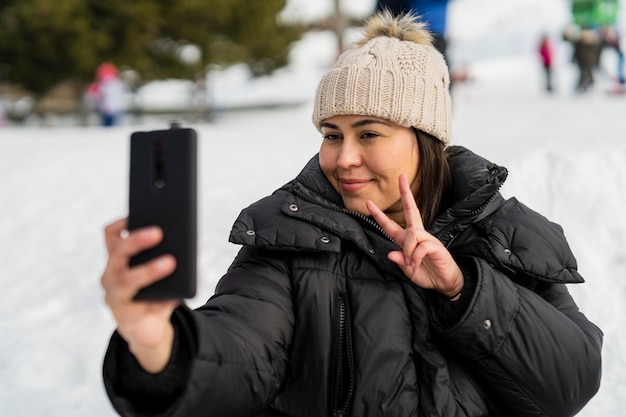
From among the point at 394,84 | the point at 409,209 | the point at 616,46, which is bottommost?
the point at 409,209

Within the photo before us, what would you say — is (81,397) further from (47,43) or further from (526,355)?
(47,43)

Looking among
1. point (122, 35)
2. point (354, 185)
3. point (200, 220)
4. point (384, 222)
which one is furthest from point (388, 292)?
point (122, 35)

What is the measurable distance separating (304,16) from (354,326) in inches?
907

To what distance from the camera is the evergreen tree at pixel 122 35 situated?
58.6 feet

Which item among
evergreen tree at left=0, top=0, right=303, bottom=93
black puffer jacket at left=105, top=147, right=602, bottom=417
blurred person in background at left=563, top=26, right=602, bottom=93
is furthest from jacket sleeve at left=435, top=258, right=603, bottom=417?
evergreen tree at left=0, top=0, right=303, bottom=93

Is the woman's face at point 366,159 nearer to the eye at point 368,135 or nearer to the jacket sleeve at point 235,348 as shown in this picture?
the eye at point 368,135

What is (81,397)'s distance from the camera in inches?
133

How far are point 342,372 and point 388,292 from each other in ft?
0.82

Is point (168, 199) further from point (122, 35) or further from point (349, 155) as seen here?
point (122, 35)

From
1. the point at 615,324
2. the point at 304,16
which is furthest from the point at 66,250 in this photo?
the point at 304,16

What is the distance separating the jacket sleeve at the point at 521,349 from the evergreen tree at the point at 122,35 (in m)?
17.9

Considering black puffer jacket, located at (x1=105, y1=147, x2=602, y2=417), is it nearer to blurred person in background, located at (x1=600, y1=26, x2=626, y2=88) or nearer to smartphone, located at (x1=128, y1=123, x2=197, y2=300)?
smartphone, located at (x1=128, y1=123, x2=197, y2=300)

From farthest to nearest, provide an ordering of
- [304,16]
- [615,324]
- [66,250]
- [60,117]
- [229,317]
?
[60,117] → [304,16] → [66,250] → [615,324] → [229,317]

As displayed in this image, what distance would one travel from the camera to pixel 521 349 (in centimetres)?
166
